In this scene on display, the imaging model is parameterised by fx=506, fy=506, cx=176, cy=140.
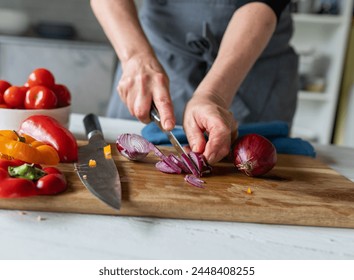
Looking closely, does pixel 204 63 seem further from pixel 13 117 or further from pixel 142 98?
pixel 13 117

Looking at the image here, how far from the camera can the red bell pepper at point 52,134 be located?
0.84m

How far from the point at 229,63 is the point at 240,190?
1.39 feet

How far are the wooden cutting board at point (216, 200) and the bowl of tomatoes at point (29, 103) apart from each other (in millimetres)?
219

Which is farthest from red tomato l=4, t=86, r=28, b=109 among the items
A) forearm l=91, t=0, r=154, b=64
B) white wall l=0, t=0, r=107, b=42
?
white wall l=0, t=0, r=107, b=42

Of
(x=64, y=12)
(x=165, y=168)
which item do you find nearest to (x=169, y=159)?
(x=165, y=168)

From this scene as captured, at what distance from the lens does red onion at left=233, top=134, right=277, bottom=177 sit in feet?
2.73

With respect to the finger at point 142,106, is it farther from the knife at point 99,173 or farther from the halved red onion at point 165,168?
the halved red onion at point 165,168

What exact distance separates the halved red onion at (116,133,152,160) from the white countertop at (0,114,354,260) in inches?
7.9

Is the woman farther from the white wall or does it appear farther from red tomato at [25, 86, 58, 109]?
the white wall

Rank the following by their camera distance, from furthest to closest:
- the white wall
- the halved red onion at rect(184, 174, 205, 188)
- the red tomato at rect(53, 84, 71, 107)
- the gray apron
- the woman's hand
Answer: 1. the white wall
2. the gray apron
3. the red tomato at rect(53, 84, 71, 107)
4. the woman's hand
5. the halved red onion at rect(184, 174, 205, 188)

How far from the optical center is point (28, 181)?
26.3 inches

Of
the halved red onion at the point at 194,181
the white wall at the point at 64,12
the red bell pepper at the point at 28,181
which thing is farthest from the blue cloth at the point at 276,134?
the white wall at the point at 64,12

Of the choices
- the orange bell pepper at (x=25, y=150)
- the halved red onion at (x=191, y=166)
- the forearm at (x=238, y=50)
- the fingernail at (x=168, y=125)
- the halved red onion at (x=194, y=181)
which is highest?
the forearm at (x=238, y=50)

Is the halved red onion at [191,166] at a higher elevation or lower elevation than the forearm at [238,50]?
lower
